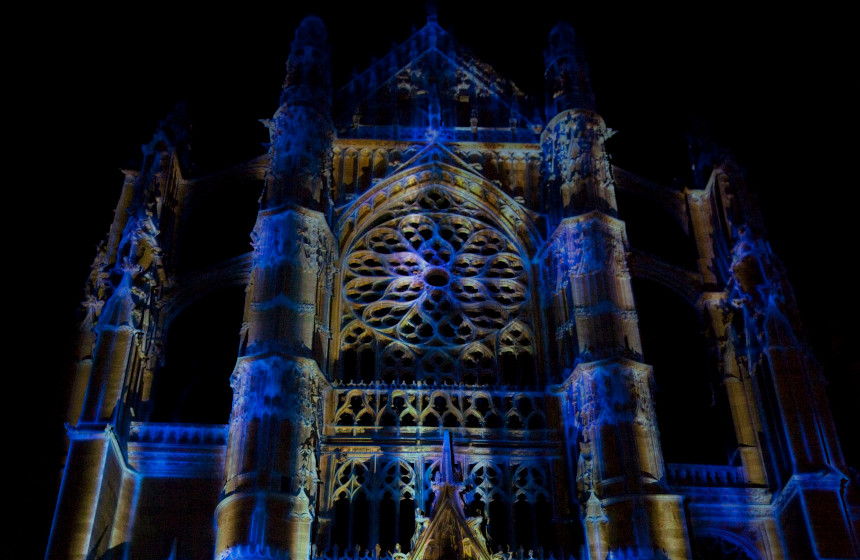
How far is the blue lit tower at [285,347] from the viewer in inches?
721

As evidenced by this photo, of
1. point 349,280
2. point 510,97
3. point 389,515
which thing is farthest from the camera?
point 510,97

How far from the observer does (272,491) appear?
1842 cm

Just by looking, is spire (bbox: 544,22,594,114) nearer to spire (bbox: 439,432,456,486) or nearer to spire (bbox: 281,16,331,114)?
spire (bbox: 281,16,331,114)

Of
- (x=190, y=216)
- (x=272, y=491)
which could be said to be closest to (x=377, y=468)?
(x=272, y=491)

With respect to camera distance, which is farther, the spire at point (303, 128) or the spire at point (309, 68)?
the spire at point (309, 68)

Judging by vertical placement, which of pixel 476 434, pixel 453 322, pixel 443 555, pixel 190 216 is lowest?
pixel 443 555

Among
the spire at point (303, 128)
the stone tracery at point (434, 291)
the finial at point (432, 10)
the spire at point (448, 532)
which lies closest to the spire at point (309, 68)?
the spire at point (303, 128)

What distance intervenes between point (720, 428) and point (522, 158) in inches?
324

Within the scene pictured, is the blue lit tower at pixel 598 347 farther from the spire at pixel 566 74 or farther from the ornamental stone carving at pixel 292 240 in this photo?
the ornamental stone carving at pixel 292 240

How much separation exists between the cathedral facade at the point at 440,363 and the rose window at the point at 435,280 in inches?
2.3

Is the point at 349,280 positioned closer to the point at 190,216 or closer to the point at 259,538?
the point at 190,216

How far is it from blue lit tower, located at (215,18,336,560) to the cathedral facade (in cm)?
5

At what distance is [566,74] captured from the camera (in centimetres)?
2683

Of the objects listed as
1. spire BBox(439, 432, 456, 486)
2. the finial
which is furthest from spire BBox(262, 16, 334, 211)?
spire BBox(439, 432, 456, 486)
